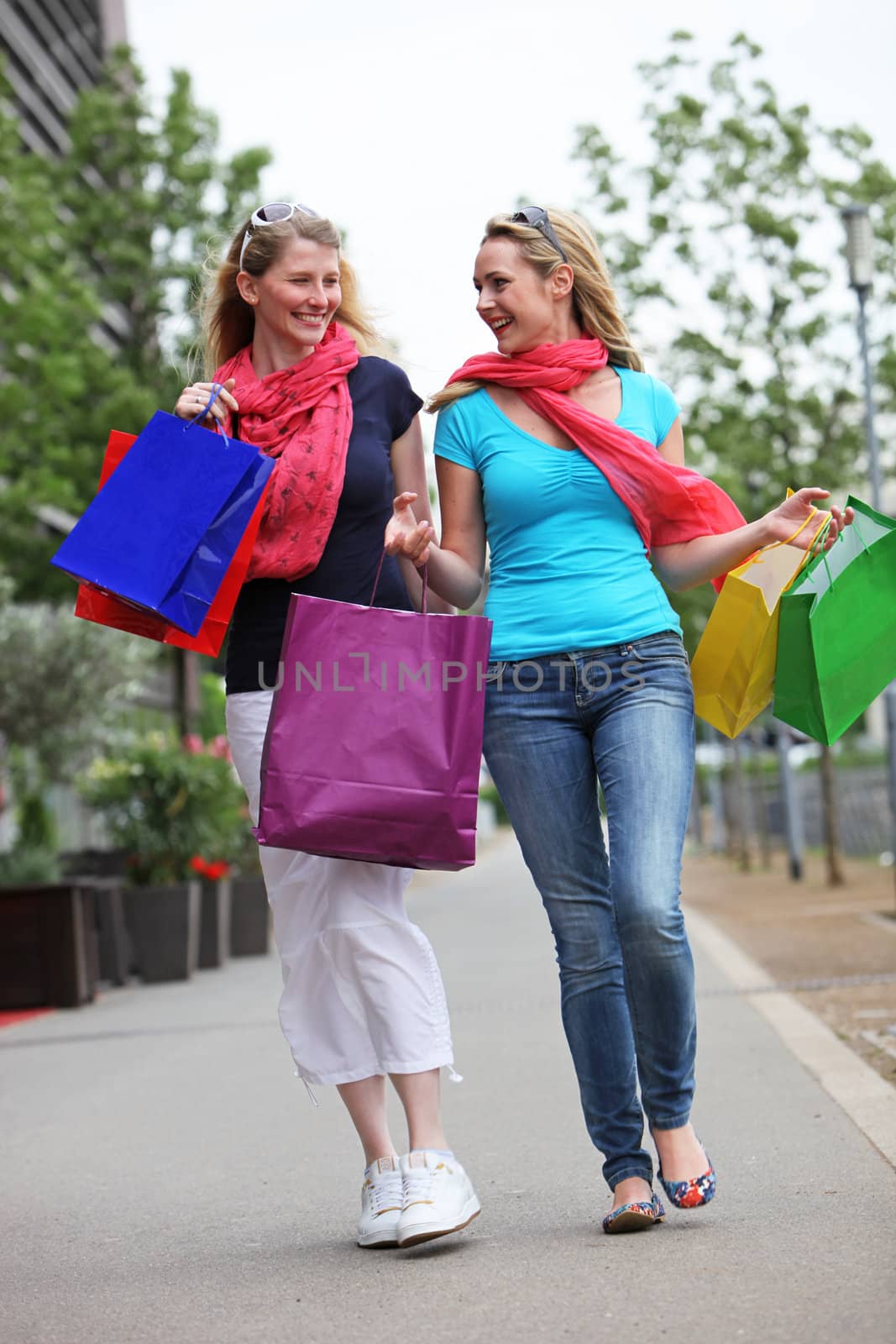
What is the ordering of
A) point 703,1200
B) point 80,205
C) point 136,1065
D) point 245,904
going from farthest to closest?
1. point 80,205
2. point 245,904
3. point 136,1065
4. point 703,1200

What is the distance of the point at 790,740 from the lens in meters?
23.3

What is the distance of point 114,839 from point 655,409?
33.5 feet

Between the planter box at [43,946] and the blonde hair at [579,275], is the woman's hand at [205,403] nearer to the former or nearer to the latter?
the blonde hair at [579,275]

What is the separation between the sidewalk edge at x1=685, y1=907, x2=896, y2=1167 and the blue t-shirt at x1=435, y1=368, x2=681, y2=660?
1603 mm

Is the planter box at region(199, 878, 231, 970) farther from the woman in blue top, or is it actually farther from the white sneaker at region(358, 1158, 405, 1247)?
the woman in blue top

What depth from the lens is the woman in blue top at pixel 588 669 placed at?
377 centimetres

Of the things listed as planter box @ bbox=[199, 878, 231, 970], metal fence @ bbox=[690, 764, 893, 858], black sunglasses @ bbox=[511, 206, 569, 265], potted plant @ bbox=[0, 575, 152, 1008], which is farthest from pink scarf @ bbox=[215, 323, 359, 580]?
metal fence @ bbox=[690, 764, 893, 858]

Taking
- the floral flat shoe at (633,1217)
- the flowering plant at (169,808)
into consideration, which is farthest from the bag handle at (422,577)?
the flowering plant at (169,808)

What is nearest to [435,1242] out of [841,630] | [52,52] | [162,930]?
[841,630]

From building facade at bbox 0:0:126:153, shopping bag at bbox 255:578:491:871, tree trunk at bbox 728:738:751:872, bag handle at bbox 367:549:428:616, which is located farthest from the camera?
building facade at bbox 0:0:126:153

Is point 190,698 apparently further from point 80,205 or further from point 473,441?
point 473,441

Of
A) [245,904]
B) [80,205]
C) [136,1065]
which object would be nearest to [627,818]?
[136,1065]

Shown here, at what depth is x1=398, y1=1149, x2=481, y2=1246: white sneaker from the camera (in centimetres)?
373

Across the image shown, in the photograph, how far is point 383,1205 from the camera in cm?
389
